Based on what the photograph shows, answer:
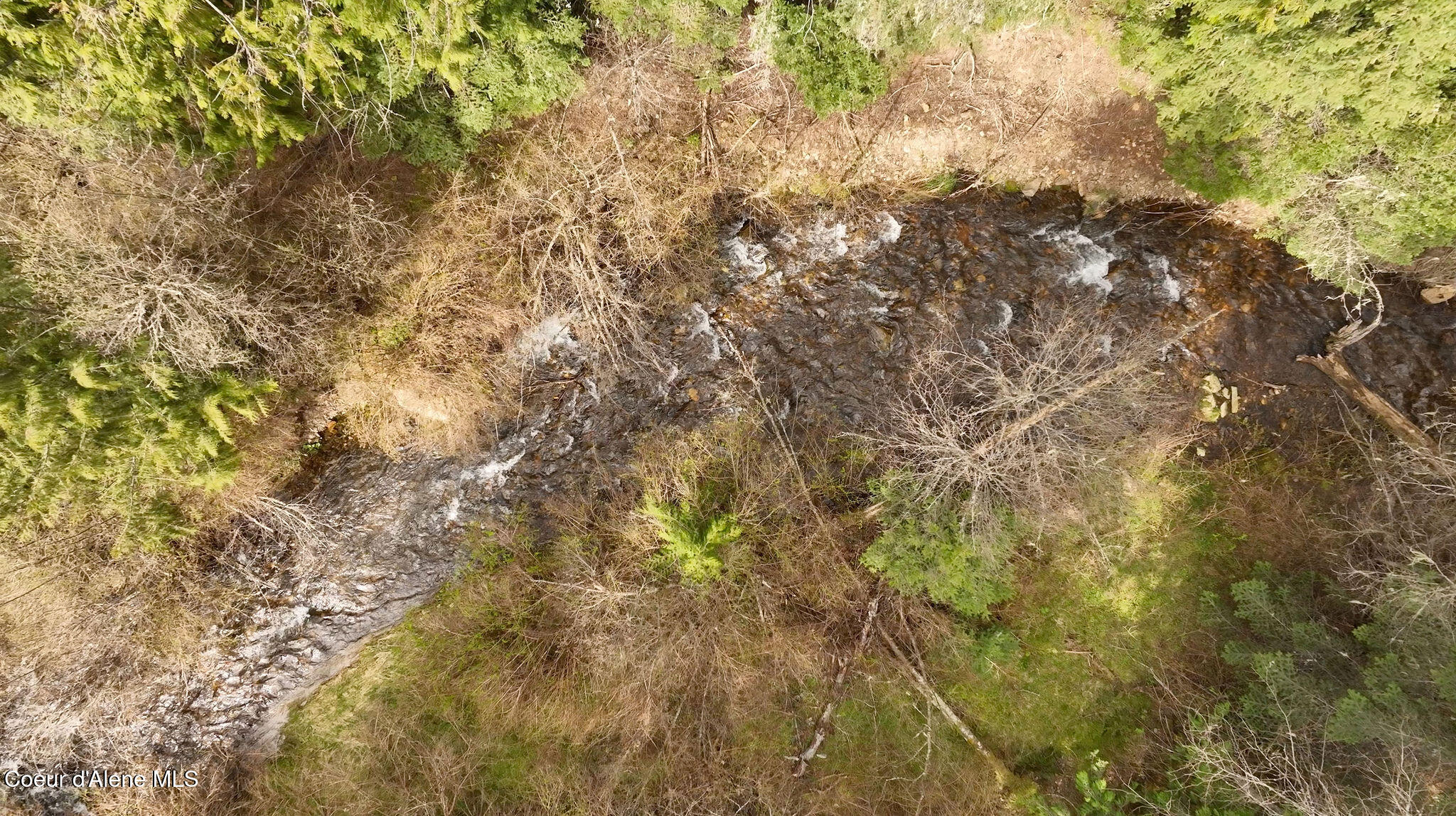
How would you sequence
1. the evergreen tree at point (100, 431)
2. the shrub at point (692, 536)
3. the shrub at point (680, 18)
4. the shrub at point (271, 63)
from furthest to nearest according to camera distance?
1. the shrub at point (692, 536)
2. the shrub at point (680, 18)
3. the evergreen tree at point (100, 431)
4. the shrub at point (271, 63)

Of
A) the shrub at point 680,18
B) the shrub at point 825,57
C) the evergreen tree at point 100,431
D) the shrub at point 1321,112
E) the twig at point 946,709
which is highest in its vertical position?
the shrub at point 680,18

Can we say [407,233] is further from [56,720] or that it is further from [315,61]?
[56,720]

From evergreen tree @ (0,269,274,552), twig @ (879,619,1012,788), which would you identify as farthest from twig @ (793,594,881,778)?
evergreen tree @ (0,269,274,552)

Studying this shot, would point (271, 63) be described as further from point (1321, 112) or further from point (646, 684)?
point (1321, 112)

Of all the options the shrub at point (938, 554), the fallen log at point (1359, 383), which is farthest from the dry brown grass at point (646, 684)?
the fallen log at point (1359, 383)

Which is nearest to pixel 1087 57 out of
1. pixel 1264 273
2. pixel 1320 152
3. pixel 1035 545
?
pixel 1320 152

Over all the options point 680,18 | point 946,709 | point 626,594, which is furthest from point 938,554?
point 680,18

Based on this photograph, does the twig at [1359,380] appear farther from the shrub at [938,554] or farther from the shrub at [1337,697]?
the shrub at [938,554]
